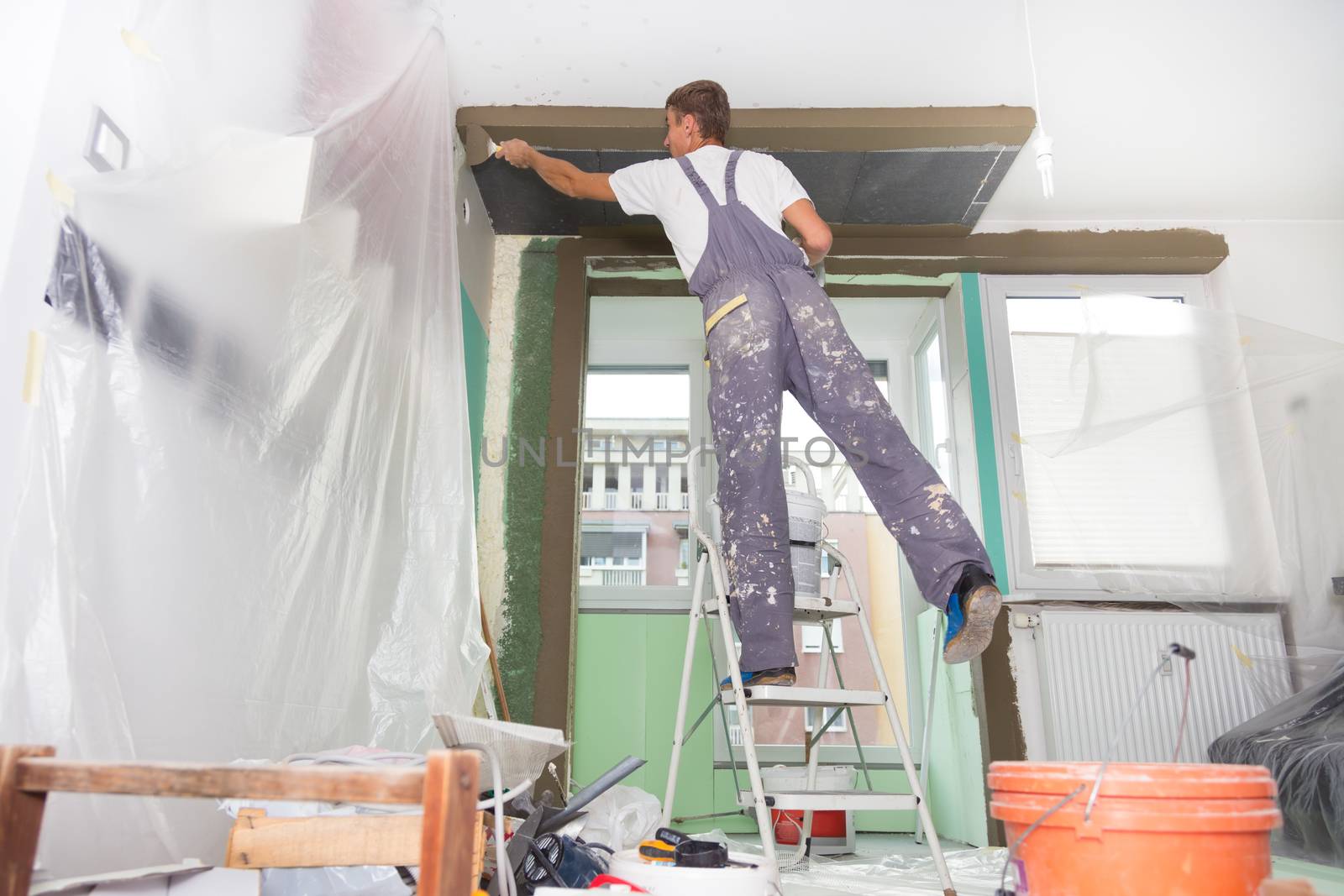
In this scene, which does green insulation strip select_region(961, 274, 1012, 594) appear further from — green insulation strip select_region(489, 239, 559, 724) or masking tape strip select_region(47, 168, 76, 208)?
masking tape strip select_region(47, 168, 76, 208)

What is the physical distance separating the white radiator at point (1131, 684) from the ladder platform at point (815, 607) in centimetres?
101

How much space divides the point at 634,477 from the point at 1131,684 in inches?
70.3

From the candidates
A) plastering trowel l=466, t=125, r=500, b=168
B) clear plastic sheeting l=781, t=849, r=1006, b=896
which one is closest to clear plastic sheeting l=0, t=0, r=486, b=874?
plastering trowel l=466, t=125, r=500, b=168

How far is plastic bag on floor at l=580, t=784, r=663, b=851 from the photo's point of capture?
1.85 meters

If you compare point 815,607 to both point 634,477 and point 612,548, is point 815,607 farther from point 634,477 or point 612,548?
point 634,477

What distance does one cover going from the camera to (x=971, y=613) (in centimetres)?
173

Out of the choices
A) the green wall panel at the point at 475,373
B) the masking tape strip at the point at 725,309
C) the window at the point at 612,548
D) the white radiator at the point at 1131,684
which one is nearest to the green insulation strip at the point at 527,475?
the green wall panel at the point at 475,373

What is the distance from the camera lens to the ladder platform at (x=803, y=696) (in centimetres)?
184

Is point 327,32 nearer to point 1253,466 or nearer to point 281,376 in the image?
point 281,376

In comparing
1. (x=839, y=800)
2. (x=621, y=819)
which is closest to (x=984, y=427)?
(x=839, y=800)

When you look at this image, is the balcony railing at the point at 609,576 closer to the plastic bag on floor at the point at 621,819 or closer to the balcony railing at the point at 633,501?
the balcony railing at the point at 633,501

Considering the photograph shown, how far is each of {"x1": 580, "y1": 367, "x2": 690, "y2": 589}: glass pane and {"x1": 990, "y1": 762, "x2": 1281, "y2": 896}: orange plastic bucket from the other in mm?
2205

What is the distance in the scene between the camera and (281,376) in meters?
1.41

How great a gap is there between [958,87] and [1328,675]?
1836mm
